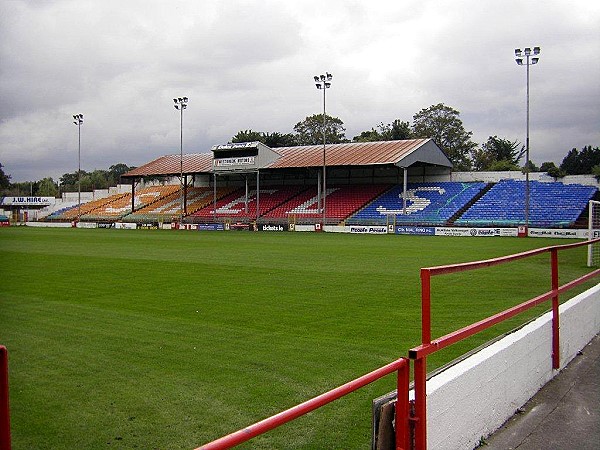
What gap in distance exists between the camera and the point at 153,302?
450 inches

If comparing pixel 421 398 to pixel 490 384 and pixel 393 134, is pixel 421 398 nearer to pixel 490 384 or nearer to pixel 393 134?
pixel 490 384

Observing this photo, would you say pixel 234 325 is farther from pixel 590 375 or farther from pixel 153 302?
pixel 590 375

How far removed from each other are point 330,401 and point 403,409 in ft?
3.14

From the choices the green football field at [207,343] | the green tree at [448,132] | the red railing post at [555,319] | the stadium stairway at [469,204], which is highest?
the green tree at [448,132]

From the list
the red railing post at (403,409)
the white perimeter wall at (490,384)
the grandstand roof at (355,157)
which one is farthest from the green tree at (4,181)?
the grandstand roof at (355,157)

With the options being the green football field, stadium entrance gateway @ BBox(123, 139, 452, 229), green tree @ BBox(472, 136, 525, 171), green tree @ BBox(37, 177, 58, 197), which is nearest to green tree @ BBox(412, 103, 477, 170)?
green tree @ BBox(472, 136, 525, 171)

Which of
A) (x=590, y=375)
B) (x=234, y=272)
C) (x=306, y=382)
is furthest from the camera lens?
(x=234, y=272)

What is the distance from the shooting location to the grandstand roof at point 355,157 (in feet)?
163

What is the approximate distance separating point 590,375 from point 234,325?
5020 millimetres

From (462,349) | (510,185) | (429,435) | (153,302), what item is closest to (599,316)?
(462,349)

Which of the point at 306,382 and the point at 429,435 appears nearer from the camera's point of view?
the point at 429,435

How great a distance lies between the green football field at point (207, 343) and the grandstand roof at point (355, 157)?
3428cm

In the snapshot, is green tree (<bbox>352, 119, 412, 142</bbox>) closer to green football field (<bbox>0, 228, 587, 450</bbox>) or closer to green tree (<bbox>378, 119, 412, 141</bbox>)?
green tree (<bbox>378, 119, 412, 141</bbox>)

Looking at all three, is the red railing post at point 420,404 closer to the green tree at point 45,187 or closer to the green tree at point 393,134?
the green tree at point 45,187
